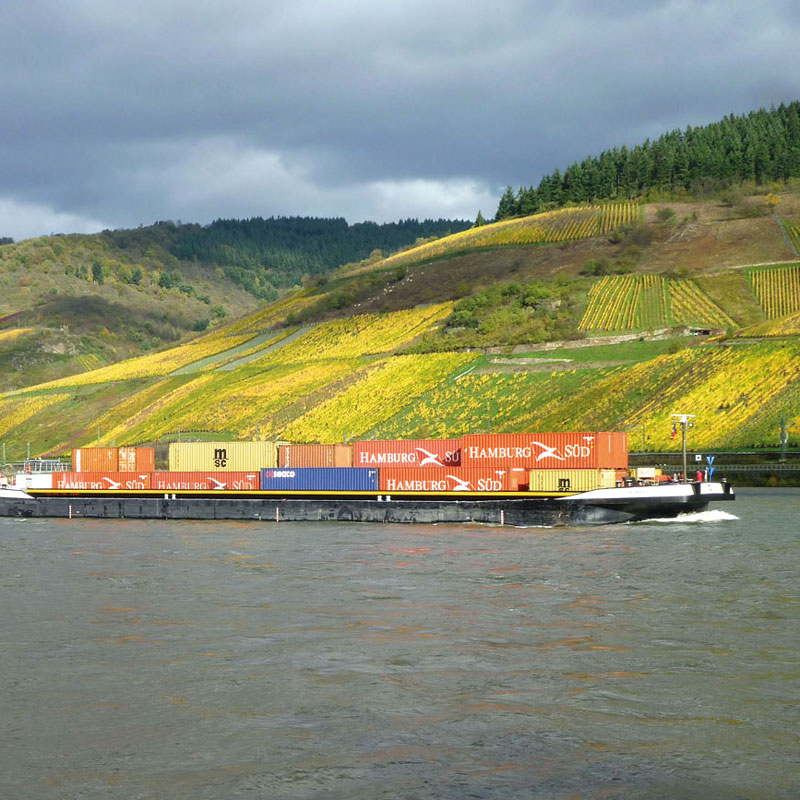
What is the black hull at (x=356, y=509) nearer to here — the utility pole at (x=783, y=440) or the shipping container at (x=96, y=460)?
the shipping container at (x=96, y=460)

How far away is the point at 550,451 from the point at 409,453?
9.18 m

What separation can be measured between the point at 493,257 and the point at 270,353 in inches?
1732

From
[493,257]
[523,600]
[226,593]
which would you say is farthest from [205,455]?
[493,257]

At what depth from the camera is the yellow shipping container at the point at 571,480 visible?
59.5 meters

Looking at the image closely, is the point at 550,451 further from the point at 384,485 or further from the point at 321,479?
the point at 321,479

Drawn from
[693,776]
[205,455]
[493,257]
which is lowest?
[693,776]

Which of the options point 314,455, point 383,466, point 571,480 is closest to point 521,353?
point 314,455

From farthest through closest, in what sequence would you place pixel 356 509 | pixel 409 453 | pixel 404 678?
pixel 409 453
pixel 356 509
pixel 404 678

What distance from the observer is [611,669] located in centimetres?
2377

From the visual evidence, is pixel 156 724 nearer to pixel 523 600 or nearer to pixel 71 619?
pixel 71 619

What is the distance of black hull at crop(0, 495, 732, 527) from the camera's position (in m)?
58.6

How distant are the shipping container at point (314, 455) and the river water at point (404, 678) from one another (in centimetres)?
2525

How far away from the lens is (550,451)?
201 feet

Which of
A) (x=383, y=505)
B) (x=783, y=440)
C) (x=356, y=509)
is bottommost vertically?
(x=356, y=509)
